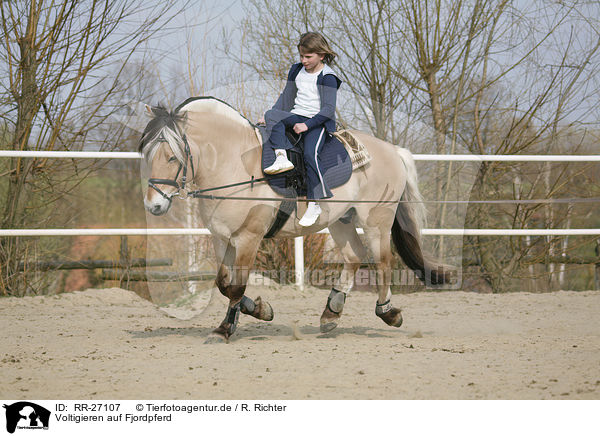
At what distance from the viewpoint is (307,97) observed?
12.5ft

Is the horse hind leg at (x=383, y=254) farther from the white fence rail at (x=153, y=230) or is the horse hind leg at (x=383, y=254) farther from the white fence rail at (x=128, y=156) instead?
the white fence rail at (x=128, y=156)

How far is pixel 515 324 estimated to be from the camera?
4531 mm

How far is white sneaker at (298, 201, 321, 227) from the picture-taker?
3852mm

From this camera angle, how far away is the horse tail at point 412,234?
177 inches

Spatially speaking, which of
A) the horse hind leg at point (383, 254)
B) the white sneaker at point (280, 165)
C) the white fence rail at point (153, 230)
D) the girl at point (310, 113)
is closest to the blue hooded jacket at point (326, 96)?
the girl at point (310, 113)

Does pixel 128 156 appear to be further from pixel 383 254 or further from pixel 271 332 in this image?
pixel 383 254

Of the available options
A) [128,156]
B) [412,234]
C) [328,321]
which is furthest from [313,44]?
[128,156]

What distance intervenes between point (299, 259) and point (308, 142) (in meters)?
2.27

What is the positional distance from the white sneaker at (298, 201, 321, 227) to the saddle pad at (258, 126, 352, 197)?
104 millimetres

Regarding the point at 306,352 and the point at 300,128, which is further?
the point at 300,128
